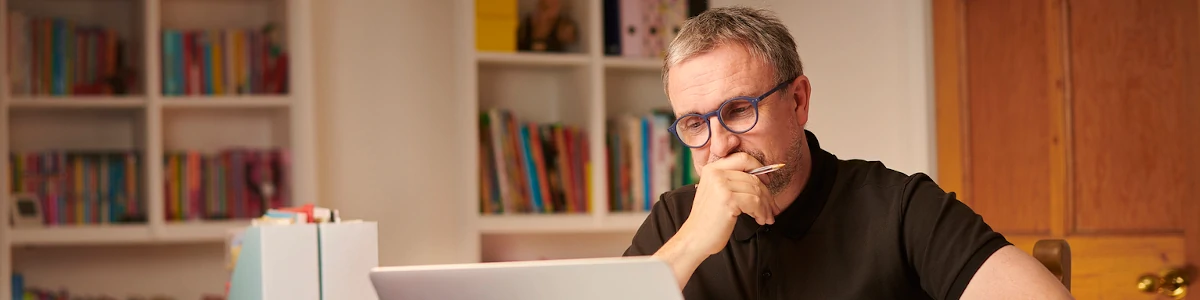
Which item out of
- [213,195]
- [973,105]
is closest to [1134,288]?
[973,105]

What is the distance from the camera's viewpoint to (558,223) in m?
3.34

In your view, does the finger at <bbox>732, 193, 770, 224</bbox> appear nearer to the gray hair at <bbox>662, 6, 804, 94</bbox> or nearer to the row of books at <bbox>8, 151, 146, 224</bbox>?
the gray hair at <bbox>662, 6, 804, 94</bbox>

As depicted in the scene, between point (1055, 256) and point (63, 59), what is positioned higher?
point (63, 59)

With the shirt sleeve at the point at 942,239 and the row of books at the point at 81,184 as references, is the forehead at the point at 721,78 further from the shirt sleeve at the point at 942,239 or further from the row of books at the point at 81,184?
the row of books at the point at 81,184

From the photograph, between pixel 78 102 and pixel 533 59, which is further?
pixel 533 59

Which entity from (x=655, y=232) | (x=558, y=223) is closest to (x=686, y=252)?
(x=655, y=232)

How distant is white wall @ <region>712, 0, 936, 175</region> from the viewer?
9.50 ft

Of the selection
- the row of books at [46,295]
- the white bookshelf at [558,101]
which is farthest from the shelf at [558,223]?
the row of books at [46,295]

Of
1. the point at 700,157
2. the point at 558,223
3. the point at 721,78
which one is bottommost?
the point at 558,223

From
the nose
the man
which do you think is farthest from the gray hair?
the nose

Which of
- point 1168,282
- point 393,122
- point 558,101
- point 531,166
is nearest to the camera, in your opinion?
point 1168,282

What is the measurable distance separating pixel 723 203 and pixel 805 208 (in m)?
0.20

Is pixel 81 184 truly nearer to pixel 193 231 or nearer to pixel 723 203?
pixel 193 231

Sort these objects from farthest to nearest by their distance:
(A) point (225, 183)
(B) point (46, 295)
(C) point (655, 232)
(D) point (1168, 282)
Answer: (A) point (225, 183)
(B) point (46, 295)
(D) point (1168, 282)
(C) point (655, 232)
